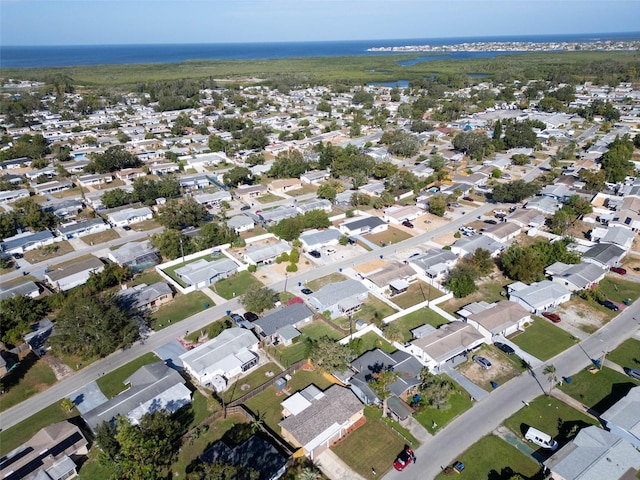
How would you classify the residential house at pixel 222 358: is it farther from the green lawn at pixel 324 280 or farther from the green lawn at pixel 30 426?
the green lawn at pixel 324 280

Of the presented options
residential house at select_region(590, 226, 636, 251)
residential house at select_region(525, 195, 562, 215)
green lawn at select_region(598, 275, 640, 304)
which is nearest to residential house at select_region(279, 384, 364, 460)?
green lawn at select_region(598, 275, 640, 304)

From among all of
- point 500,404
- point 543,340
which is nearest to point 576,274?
point 543,340

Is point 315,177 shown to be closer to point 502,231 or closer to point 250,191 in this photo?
point 250,191

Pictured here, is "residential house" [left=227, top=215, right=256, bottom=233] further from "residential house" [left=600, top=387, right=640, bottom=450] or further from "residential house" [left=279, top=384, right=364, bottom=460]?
"residential house" [left=600, top=387, right=640, bottom=450]

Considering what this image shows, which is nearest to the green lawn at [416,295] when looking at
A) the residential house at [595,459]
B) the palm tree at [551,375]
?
the palm tree at [551,375]

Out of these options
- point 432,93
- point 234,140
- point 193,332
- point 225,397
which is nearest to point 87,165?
point 234,140

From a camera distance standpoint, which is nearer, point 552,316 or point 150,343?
point 150,343

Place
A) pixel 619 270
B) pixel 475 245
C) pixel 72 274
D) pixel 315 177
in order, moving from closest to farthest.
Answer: pixel 619 270 < pixel 72 274 < pixel 475 245 < pixel 315 177

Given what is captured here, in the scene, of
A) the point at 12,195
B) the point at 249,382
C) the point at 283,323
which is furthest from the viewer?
the point at 12,195
